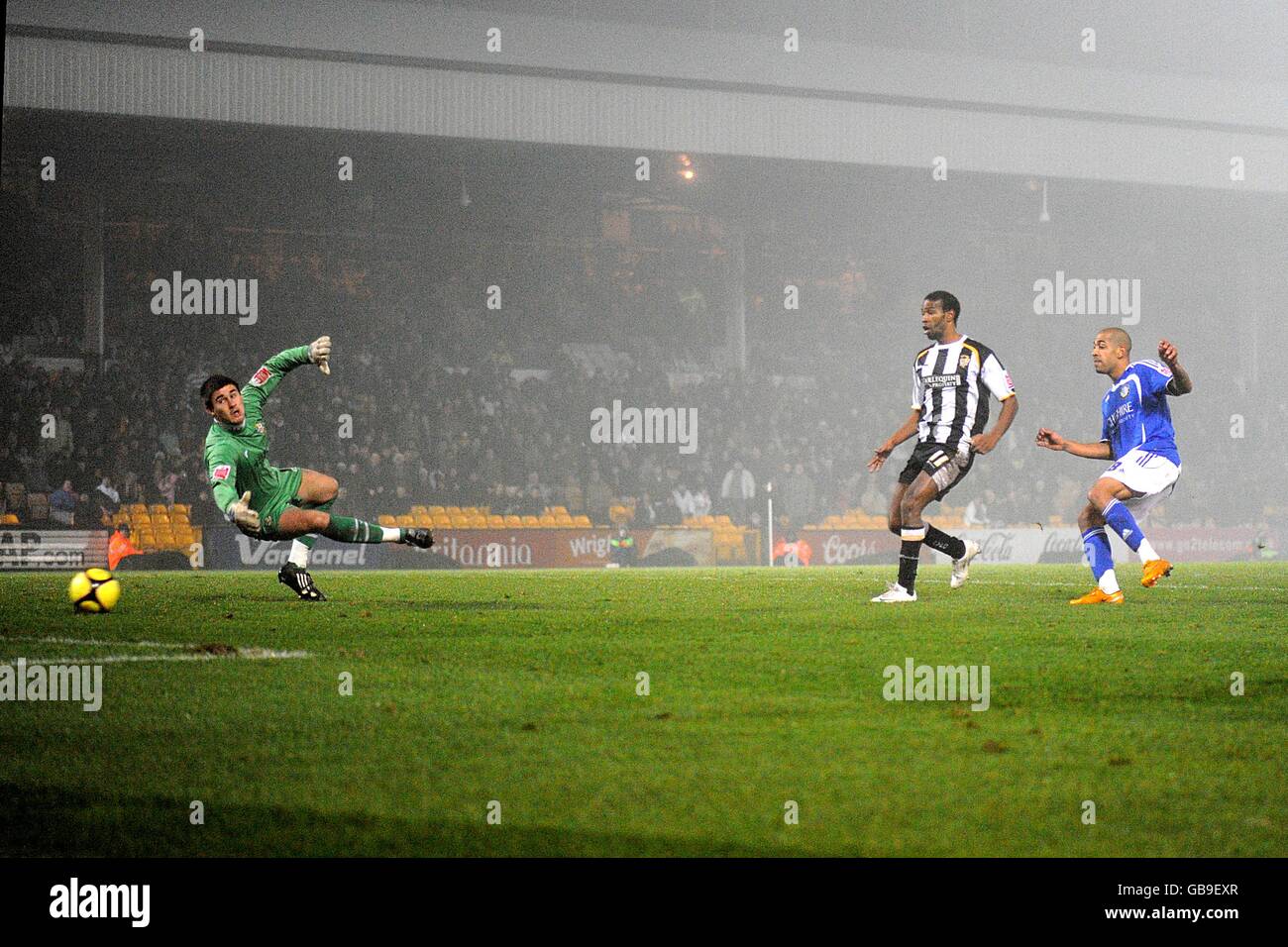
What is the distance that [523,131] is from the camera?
26.1 m

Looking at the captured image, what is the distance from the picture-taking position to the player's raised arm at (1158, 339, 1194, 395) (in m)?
10.2

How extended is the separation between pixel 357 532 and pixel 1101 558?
631 centimetres

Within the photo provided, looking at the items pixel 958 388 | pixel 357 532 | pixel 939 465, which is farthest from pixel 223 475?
pixel 958 388

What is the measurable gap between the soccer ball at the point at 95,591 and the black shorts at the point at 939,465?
21.1 ft

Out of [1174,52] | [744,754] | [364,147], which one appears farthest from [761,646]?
[1174,52]

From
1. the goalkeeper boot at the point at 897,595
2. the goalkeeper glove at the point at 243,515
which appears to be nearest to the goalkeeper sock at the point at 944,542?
the goalkeeper boot at the point at 897,595

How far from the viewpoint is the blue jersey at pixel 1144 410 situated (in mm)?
11414

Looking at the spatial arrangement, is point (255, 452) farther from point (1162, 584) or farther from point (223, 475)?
point (1162, 584)

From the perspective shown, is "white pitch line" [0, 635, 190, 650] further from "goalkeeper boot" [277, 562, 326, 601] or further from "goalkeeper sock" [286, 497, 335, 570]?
"goalkeeper sock" [286, 497, 335, 570]

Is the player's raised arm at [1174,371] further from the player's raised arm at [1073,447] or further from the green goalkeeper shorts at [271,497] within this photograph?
the green goalkeeper shorts at [271,497]

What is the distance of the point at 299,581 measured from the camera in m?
11.7

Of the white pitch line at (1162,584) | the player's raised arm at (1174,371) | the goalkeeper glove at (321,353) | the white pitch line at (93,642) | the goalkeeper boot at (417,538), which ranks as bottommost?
the white pitch line at (1162,584)
